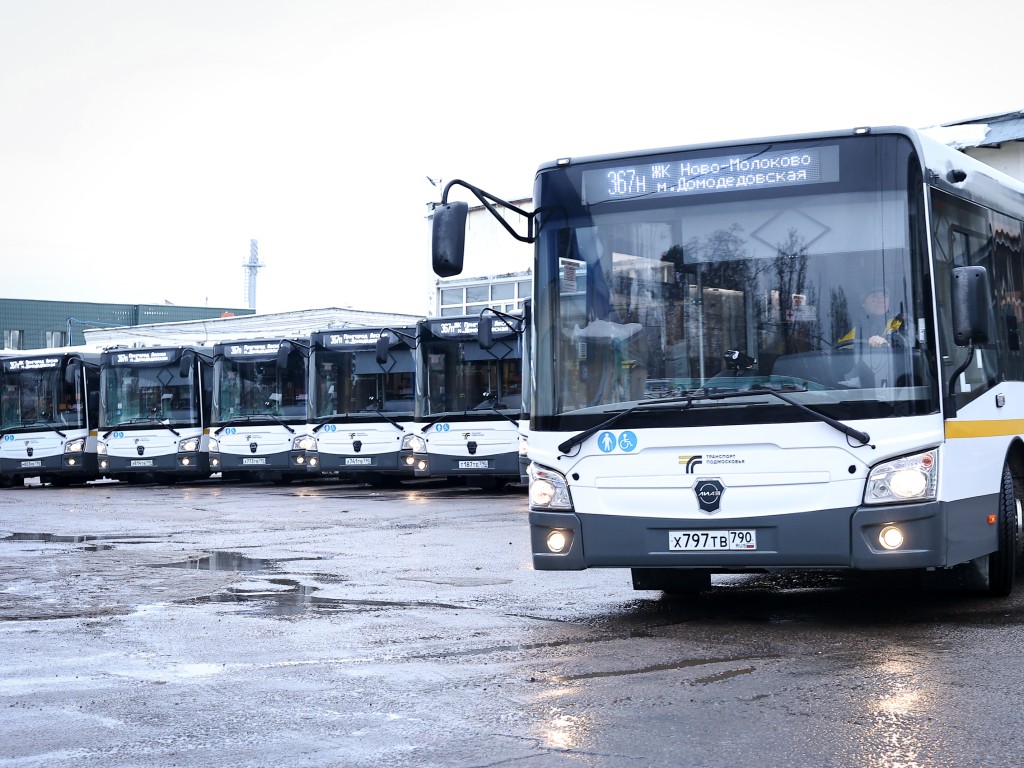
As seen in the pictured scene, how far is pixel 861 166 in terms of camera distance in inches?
347

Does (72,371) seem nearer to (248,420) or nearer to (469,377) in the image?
(248,420)

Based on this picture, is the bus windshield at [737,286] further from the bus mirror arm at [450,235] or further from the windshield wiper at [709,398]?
the bus mirror arm at [450,235]

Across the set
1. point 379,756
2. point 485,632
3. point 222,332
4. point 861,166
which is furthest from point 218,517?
point 222,332

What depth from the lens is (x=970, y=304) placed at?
336 inches

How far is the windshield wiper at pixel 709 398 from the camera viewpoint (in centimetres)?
850

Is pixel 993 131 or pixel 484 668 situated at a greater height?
pixel 993 131

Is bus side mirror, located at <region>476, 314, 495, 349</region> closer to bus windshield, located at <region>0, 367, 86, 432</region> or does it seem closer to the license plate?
bus windshield, located at <region>0, 367, 86, 432</region>

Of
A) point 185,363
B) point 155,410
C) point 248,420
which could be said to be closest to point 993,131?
point 248,420

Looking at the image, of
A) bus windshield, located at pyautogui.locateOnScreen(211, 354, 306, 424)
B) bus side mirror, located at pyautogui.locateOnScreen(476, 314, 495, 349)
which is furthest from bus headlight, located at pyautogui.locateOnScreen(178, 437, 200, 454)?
bus side mirror, located at pyautogui.locateOnScreen(476, 314, 495, 349)

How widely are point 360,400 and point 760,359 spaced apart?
19521mm

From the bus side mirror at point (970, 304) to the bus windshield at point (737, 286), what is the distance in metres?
0.18

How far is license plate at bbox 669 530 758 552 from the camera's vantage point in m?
8.77

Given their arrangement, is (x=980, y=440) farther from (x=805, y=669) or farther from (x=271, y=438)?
(x=271, y=438)

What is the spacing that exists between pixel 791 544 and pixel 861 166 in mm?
2306
